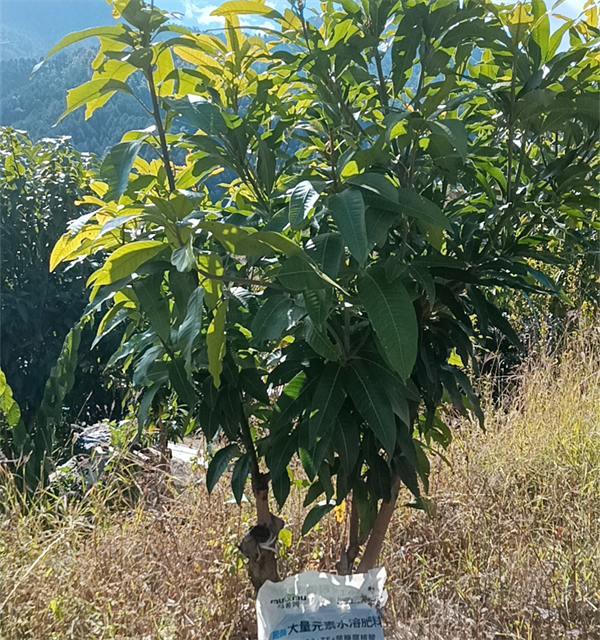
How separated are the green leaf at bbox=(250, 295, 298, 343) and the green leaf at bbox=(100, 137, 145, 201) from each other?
0.91ft

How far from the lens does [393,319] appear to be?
851 mm

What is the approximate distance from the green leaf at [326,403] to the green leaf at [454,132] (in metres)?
0.45

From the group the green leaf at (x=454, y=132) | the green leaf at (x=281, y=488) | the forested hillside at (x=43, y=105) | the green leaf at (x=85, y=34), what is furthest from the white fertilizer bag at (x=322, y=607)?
the forested hillside at (x=43, y=105)

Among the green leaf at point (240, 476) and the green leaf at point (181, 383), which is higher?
the green leaf at point (181, 383)

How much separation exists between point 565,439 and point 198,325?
2.36 meters

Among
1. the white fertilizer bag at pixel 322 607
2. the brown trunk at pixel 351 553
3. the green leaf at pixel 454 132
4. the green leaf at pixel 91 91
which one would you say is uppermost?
the green leaf at pixel 91 91

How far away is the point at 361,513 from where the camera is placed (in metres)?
1.31

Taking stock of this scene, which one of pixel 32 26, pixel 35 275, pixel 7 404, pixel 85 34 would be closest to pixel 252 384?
pixel 85 34

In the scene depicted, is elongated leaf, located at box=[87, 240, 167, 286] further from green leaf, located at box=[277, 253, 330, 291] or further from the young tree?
green leaf, located at box=[277, 253, 330, 291]

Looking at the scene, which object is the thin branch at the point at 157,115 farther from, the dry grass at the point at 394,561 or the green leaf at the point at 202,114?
the dry grass at the point at 394,561

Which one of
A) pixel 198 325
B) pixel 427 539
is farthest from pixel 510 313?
pixel 198 325

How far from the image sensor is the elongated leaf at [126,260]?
0.78 m

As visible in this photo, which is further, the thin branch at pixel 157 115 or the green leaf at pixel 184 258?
the thin branch at pixel 157 115

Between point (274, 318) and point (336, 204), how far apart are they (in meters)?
0.23
